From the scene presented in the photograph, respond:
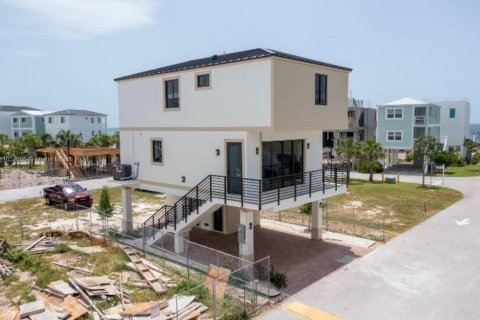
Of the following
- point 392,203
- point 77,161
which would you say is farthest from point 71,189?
point 392,203

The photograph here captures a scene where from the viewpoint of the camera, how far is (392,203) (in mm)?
33250

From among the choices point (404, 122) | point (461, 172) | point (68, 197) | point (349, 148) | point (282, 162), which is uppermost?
point (404, 122)

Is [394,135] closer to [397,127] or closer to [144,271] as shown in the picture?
[397,127]

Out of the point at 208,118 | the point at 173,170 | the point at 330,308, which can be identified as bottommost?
the point at 330,308

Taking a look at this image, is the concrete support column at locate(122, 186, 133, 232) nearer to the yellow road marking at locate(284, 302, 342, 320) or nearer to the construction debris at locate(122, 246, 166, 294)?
the construction debris at locate(122, 246, 166, 294)

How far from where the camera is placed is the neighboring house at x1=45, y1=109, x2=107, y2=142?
77963mm

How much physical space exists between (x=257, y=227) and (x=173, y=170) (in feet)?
23.4

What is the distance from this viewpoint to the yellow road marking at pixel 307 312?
44.9 feet

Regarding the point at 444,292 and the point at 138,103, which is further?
the point at 138,103

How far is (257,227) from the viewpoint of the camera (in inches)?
994

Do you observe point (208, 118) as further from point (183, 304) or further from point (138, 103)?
point (183, 304)

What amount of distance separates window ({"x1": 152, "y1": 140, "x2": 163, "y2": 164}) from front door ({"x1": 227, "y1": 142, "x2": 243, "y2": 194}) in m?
5.21

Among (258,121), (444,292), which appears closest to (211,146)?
(258,121)

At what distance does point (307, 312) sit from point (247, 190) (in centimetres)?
560
